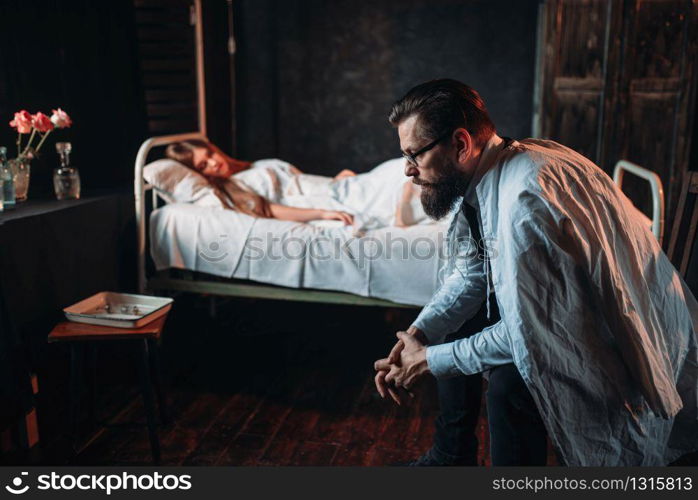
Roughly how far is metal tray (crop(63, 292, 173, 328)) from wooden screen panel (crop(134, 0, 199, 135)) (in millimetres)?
1376

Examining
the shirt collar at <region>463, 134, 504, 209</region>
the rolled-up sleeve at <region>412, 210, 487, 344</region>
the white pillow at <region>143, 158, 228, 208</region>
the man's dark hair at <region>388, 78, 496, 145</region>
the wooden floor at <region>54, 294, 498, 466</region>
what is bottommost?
the wooden floor at <region>54, 294, 498, 466</region>

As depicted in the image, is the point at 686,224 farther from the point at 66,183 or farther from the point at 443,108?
the point at 66,183

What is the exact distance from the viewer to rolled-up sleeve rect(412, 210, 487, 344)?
1.73 meters

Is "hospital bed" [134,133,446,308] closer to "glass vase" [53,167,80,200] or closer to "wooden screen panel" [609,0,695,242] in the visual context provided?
"glass vase" [53,167,80,200]

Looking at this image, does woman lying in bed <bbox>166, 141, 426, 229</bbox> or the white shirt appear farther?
woman lying in bed <bbox>166, 141, 426, 229</bbox>

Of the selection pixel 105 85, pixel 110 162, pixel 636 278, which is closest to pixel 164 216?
pixel 110 162

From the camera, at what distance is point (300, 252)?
273 centimetres

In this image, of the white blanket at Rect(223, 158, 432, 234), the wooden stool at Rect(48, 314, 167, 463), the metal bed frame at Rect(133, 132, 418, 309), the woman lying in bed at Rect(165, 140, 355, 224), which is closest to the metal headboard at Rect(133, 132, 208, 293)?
the metal bed frame at Rect(133, 132, 418, 309)

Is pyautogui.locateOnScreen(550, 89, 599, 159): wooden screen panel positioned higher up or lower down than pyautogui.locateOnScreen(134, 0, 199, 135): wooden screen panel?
lower down

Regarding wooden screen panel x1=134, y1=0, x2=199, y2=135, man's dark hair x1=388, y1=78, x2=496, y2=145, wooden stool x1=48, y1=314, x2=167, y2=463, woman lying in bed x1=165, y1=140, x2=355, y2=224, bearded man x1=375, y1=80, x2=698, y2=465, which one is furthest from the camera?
wooden screen panel x1=134, y1=0, x2=199, y2=135

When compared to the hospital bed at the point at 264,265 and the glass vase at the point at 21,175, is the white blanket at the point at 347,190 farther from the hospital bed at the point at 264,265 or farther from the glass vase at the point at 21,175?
the glass vase at the point at 21,175

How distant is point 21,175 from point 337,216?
131 cm

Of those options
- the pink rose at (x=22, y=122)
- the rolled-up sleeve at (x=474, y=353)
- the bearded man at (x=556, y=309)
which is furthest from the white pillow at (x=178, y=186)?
the rolled-up sleeve at (x=474, y=353)

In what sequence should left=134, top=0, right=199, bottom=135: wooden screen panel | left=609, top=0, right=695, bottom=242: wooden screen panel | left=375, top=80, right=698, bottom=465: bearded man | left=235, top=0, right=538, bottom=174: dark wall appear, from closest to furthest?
1. left=375, top=80, right=698, bottom=465: bearded man
2. left=134, top=0, right=199, bottom=135: wooden screen panel
3. left=609, top=0, right=695, bottom=242: wooden screen panel
4. left=235, top=0, right=538, bottom=174: dark wall
